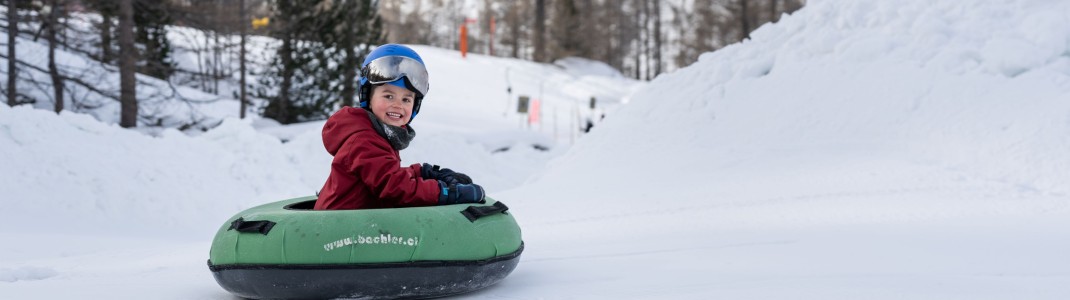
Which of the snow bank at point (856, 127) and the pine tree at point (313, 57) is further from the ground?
the pine tree at point (313, 57)

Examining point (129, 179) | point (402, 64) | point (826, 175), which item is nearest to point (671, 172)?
point (826, 175)

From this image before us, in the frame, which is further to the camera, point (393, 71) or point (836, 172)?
point (836, 172)

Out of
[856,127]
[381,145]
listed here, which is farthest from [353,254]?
[856,127]

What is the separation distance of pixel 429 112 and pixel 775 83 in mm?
17682

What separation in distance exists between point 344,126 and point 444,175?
2.29ft

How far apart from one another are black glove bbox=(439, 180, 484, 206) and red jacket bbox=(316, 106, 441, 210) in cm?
4

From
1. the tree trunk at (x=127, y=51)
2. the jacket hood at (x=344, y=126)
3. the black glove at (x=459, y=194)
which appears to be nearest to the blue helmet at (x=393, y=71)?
the jacket hood at (x=344, y=126)

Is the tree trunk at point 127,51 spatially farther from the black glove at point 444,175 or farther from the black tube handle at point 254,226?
the black tube handle at point 254,226

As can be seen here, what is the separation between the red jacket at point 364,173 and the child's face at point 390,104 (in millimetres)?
92

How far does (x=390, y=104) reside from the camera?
381cm

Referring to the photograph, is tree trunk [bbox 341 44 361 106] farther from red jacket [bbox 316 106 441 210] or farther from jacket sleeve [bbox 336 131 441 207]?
jacket sleeve [bbox 336 131 441 207]

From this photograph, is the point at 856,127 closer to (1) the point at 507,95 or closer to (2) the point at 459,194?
(2) the point at 459,194

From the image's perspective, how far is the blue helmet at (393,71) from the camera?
3803 mm

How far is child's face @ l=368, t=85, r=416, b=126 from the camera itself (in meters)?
3.81
